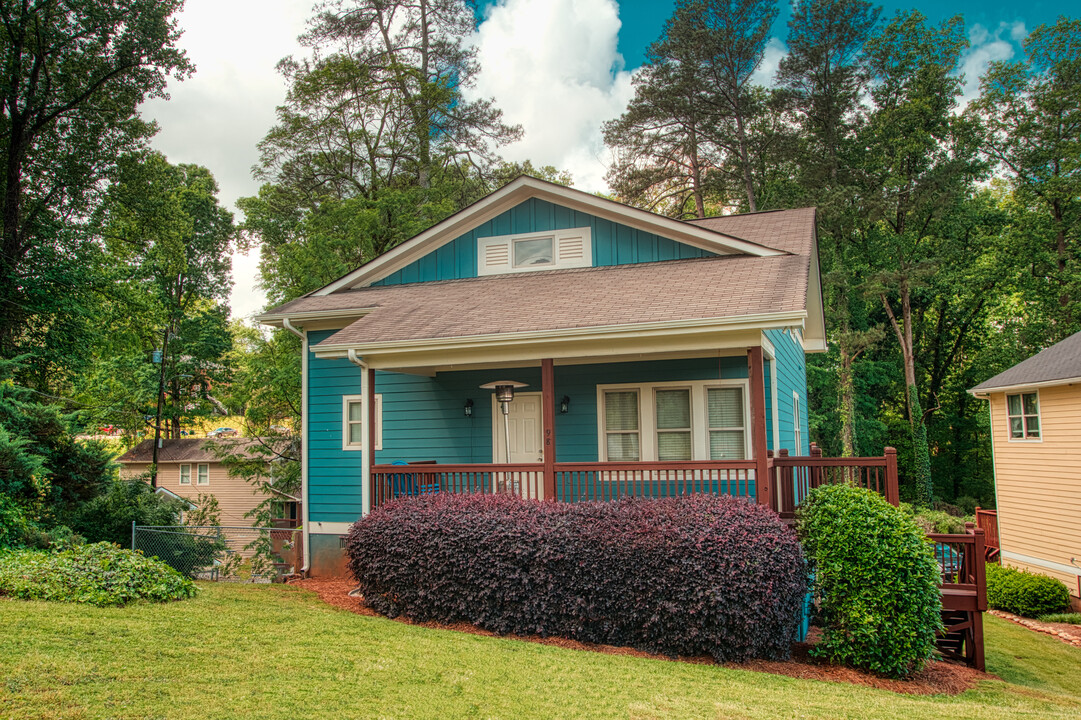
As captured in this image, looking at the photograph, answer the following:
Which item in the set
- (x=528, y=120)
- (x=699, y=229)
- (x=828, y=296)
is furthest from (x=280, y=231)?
(x=828, y=296)

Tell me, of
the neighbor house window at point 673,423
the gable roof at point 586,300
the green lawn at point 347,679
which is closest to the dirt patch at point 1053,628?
the green lawn at point 347,679

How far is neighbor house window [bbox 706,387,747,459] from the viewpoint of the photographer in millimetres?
10242

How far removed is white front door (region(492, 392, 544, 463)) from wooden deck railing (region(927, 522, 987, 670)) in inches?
217

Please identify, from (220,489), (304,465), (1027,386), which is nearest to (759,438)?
(304,465)

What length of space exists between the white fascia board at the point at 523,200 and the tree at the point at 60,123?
775 cm

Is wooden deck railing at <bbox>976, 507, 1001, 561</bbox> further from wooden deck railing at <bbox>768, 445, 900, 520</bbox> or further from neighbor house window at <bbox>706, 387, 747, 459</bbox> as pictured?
neighbor house window at <bbox>706, 387, 747, 459</bbox>

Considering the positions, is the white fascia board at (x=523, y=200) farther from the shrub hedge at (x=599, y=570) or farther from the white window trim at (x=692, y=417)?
the shrub hedge at (x=599, y=570)

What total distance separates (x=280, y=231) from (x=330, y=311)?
14563 mm

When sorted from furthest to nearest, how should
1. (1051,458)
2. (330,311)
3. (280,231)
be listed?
1. (280,231)
2. (1051,458)
3. (330,311)

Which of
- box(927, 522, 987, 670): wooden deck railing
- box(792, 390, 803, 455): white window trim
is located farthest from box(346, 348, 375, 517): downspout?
box(792, 390, 803, 455): white window trim

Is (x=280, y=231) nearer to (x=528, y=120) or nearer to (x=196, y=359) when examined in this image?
(x=196, y=359)

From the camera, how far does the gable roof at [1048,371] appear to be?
52.1ft

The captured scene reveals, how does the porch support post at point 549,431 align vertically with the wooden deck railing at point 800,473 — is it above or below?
above

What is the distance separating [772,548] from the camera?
277 inches
